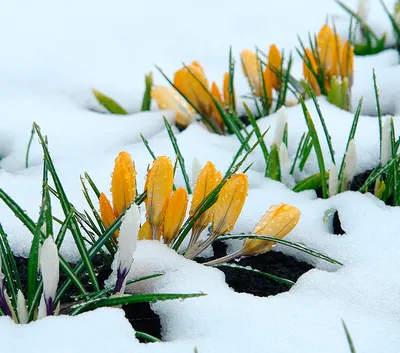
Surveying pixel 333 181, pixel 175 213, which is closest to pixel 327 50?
pixel 333 181

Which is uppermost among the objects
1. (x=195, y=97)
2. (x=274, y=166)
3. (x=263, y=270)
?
(x=195, y=97)

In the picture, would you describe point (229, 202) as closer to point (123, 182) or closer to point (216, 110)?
point (123, 182)

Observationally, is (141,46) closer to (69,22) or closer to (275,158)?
(69,22)

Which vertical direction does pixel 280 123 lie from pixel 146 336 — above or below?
above

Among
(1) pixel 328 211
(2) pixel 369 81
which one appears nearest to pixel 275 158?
(1) pixel 328 211

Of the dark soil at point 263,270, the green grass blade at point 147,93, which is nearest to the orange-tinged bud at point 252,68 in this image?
the green grass blade at point 147,93

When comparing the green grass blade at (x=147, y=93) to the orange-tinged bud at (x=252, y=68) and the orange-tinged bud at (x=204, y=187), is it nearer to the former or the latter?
the orange-tinged bud at (x=252, y=68)

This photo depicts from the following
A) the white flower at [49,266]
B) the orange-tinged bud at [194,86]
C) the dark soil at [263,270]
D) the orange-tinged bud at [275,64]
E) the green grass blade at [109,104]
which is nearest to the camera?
the white flower at [49,266]
